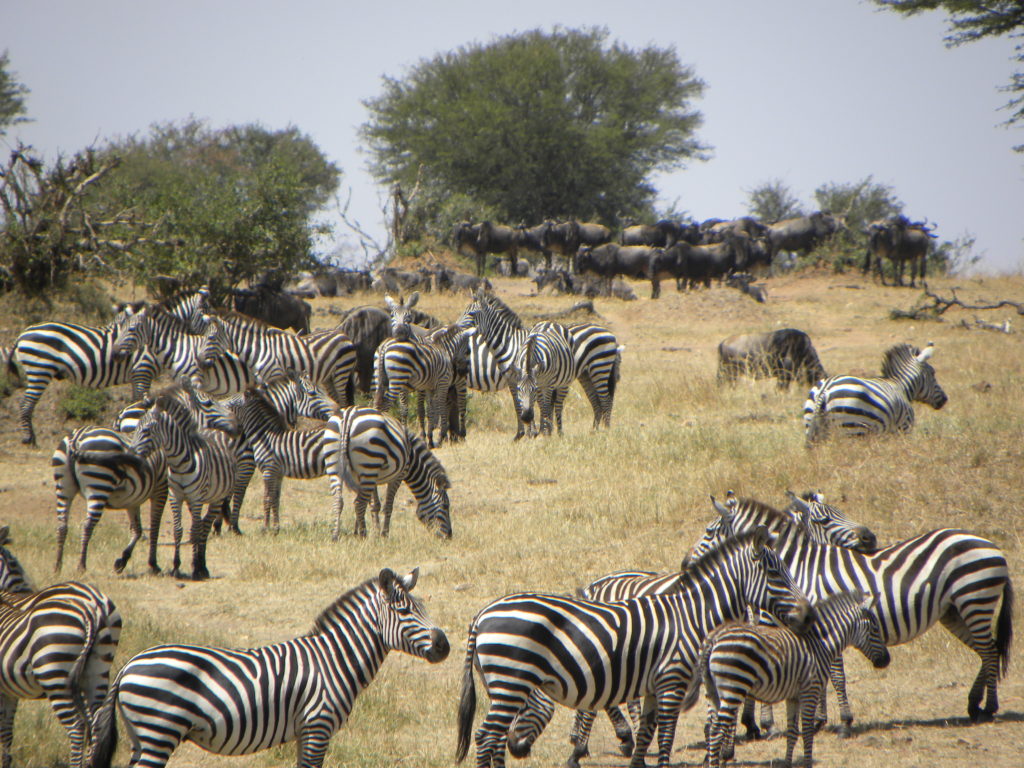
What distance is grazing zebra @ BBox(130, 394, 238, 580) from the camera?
32.3 ft

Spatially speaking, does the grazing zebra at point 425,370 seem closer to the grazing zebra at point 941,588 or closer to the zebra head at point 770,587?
the grazing zebra at point 941,588

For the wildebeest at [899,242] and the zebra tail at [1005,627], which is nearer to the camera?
the zebra tail at [1005,627]

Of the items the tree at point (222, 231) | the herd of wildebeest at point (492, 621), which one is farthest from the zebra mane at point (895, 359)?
the tree at point (222, 231)

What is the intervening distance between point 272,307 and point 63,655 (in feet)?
58.0

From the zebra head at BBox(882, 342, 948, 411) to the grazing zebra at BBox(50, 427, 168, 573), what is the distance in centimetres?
909

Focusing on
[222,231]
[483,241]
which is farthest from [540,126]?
[222,231]

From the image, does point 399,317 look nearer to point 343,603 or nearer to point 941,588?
point 941,588

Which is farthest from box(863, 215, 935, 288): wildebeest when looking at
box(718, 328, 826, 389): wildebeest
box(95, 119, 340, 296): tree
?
box(95, 119, 340, 296): tree

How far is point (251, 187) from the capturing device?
2545 centimetres

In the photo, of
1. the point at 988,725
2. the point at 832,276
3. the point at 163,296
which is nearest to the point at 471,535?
the point at 988,725

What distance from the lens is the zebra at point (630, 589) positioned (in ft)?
19.8

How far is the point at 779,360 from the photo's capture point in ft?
62.0

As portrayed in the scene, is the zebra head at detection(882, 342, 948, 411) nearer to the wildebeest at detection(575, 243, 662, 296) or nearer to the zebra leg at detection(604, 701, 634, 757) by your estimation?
the zebra leg at detection(604, 701, 634, 757)

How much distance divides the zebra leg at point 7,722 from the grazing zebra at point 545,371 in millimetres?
10420
